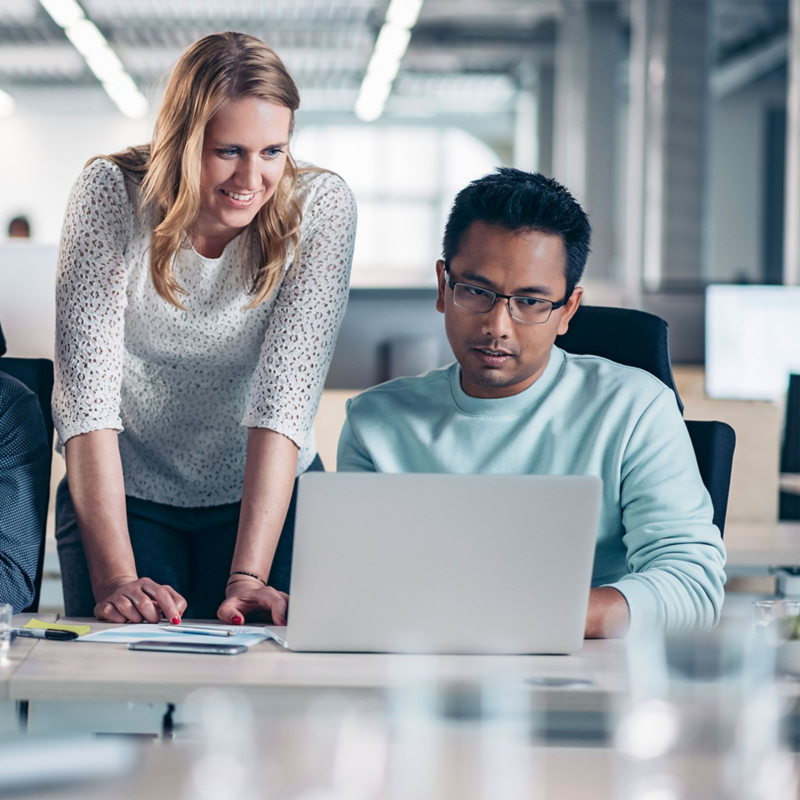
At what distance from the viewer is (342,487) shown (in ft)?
3.25

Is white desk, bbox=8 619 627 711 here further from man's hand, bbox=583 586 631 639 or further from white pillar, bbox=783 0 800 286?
white pillar, bbox=783 0 800 286

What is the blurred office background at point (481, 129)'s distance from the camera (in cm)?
272

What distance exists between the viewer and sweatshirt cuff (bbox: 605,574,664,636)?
3.86ft

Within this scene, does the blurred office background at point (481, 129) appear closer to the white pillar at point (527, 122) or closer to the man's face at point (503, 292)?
the white pillar at point (527, 122)

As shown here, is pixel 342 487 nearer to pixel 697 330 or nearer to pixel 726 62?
pixel 697 330

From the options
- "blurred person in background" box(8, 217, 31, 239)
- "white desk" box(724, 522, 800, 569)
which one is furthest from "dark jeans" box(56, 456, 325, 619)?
"blurred person in background" box(8, 217, 31, 239)

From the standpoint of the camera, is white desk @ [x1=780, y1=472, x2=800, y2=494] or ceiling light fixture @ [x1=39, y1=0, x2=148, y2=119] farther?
ceiling light fixture @ [x1=39, y1=0, x2=148, y2=119]

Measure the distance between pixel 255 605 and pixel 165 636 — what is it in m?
0.18

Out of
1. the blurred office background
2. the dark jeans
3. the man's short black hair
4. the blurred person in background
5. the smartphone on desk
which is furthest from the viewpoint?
the blurred person in background

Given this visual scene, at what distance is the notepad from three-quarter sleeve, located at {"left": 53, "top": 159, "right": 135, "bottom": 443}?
13.9 inches

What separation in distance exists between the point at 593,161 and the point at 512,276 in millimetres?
7075

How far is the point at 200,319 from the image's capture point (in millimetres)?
1533

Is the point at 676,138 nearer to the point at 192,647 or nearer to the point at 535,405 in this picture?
the point at 535,405

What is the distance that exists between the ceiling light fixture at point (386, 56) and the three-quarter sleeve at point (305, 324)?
5678 mm
